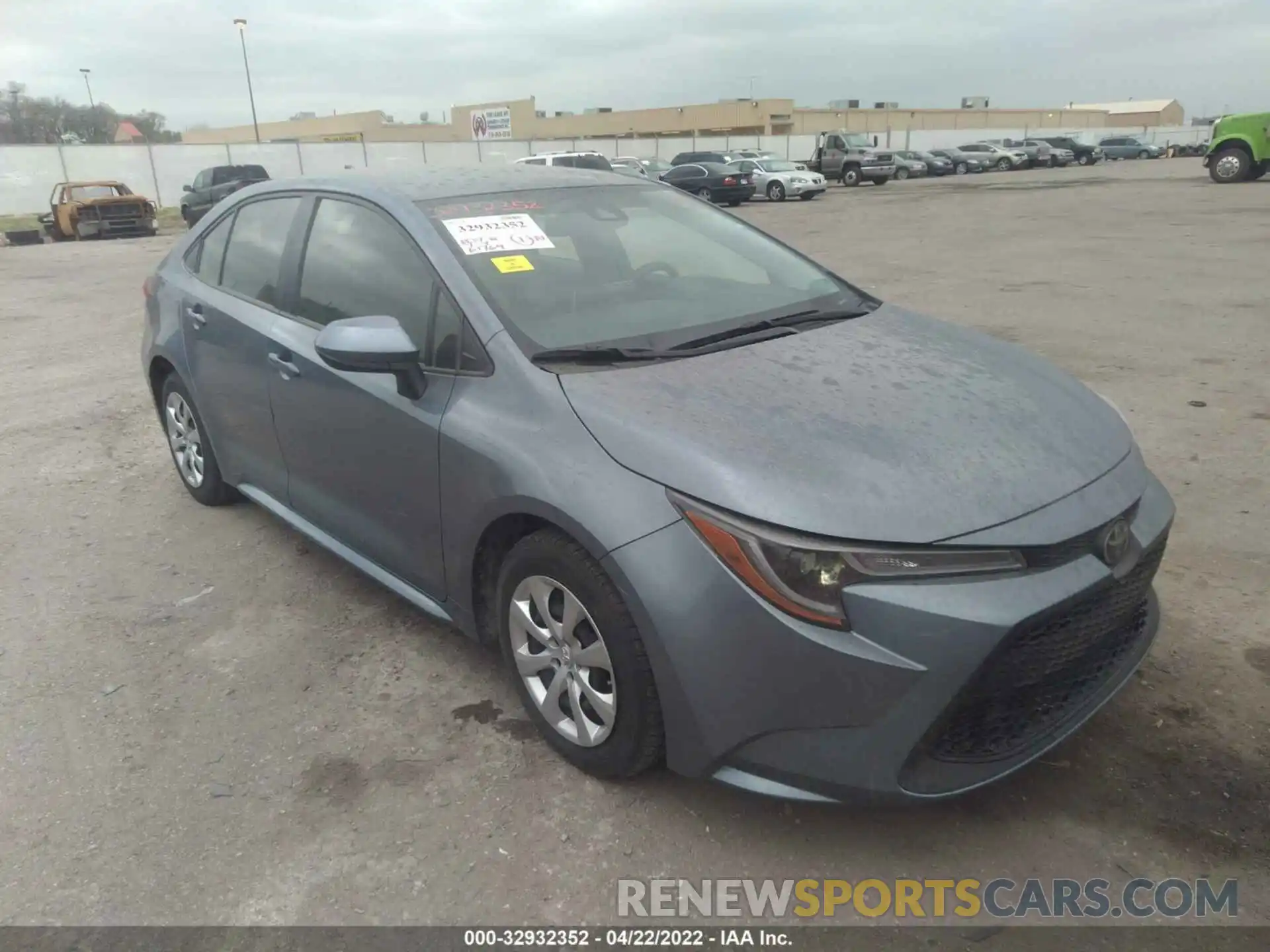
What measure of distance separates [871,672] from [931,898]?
0.65 metres

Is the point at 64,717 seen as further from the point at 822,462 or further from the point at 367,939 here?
the point at 822,462

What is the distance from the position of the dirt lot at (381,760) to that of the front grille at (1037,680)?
0.32 meters

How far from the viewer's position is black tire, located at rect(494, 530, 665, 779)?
91.7 inches

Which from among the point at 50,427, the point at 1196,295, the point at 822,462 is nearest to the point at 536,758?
the point at 822,462

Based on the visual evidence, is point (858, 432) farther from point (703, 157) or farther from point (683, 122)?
point (683, 122)

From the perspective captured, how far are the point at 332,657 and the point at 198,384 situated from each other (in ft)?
5.66

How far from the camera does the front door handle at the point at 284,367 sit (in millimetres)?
3475

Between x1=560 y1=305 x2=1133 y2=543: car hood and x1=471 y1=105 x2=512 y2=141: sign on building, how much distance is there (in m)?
67.8

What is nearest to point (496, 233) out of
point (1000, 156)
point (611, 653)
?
point (611, 653)

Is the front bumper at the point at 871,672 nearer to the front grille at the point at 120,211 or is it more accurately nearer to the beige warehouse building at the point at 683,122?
the front grille at the point at 120,211

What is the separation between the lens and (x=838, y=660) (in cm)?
206

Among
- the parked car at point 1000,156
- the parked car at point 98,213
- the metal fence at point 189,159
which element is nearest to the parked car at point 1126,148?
the parked car at point 1000,156

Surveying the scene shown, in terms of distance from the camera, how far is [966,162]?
4550 centimetres

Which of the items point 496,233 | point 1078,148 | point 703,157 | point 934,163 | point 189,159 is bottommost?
point 934,163
